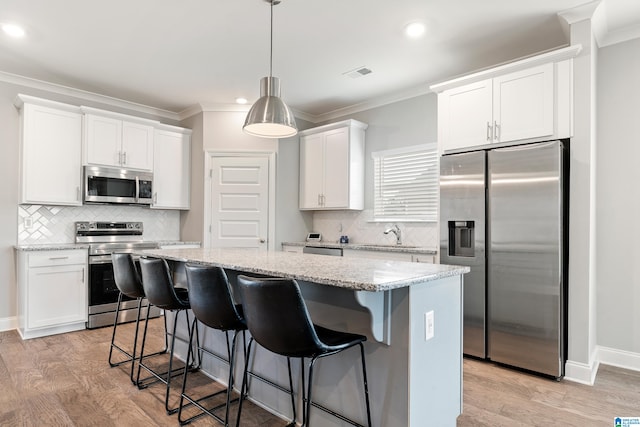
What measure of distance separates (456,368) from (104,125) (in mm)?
4434

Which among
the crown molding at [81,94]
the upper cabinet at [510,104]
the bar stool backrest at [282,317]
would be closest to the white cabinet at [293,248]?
the upper cabinet at [510,104]

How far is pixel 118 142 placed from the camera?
4.52m

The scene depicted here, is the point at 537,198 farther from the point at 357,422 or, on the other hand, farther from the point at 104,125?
the point at 104,125

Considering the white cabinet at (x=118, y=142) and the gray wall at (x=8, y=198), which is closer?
the gray wall at (x=8, y=198)

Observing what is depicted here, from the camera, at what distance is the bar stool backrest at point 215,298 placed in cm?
194

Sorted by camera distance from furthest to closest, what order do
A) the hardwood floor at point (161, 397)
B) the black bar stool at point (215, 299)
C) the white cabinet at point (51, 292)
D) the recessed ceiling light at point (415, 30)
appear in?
the white cabinet at point (51, 292) → the recessed ceiling light at point (415, 30) → the hardwood floor at point (161, 397) → the black bar stool at point (215, 299)

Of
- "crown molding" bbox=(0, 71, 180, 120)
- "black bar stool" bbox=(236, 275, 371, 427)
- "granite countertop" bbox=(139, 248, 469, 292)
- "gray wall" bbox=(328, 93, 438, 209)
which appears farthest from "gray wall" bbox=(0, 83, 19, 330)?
"gray wall" bbox=(328, 93, 438, 209)

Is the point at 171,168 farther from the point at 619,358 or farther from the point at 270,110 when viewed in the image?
the point at 619,358

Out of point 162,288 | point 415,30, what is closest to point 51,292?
point 162,288

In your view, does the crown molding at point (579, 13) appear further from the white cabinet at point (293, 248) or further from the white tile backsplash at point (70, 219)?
the white tile backsplash at point (70, 219)

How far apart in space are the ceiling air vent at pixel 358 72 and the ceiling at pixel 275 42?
48 millimetres

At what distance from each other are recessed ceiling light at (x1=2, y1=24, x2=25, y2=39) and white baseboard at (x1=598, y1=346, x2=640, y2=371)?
18.0ft

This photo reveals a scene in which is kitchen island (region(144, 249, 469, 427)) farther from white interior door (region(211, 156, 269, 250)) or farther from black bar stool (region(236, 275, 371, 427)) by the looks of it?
white interior door (region(211, 156, 269, 250))

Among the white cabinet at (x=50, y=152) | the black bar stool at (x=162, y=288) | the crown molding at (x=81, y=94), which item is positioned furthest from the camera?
the crown molding at (x=81, y=94)
